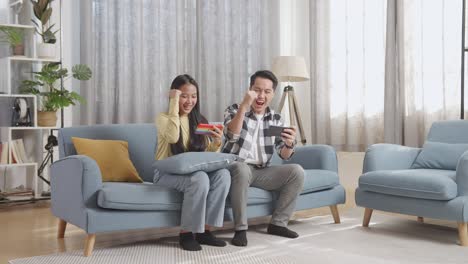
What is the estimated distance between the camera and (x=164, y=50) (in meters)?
5.33

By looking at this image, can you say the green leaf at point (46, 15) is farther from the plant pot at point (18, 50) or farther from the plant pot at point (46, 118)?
the plant pot at point (46, 118)

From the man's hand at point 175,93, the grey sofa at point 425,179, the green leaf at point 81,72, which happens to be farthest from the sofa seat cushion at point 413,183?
the green leaf at point 81,72

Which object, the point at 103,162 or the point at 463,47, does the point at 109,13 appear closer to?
the point at 103,162

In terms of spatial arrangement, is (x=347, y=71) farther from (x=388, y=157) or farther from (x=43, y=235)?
(x=43, y=235)

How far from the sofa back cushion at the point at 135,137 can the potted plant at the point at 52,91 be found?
1306 mm

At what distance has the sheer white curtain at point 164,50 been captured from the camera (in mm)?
5039

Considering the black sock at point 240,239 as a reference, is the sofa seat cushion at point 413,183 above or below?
above

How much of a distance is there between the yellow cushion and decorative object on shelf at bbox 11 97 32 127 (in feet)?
5.30

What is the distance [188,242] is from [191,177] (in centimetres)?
34

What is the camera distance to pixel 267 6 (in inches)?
236

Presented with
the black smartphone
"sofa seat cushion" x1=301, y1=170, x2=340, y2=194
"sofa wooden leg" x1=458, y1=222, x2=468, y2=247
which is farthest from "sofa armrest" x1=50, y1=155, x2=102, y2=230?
"sofa wooden leg" x1=458, y1=222, x2=468, y2=247

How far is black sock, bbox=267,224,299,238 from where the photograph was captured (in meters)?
3.26

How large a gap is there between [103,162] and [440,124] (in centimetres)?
223

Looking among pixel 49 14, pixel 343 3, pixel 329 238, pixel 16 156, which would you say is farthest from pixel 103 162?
pixel 343 3
